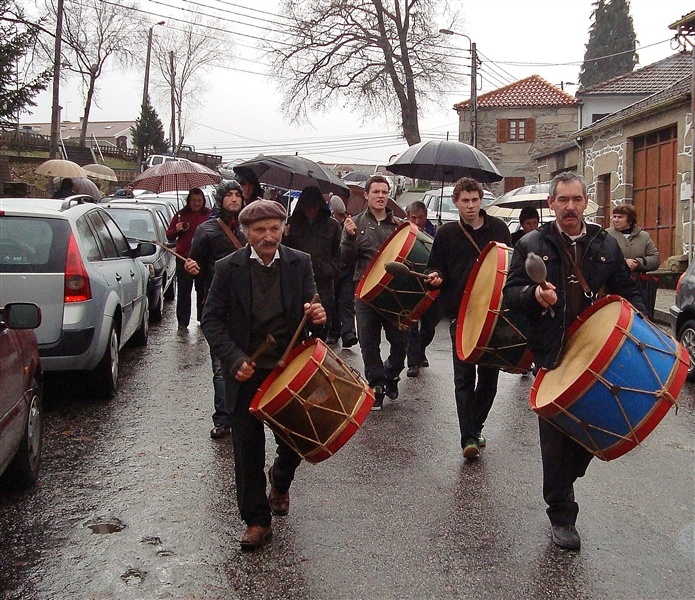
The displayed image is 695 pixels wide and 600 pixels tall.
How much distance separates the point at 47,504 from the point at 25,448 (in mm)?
351

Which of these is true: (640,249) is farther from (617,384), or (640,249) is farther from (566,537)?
(617,384)

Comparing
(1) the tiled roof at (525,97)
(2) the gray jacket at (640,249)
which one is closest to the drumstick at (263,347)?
(2) the gray jacket at (640,249)

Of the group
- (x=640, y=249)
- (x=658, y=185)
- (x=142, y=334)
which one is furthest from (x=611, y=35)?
(x=142, y=334)

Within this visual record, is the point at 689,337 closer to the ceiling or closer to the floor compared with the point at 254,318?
closer to the floor

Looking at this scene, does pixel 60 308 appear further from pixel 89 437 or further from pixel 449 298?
pixel 449 298

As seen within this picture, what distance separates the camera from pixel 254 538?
13.7 ft

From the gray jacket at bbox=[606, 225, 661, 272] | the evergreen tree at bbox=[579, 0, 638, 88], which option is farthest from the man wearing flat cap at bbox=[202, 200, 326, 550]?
the evergreen tree at bbox=[579, 0, 638, 88]

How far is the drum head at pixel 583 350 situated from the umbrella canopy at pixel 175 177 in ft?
30.8

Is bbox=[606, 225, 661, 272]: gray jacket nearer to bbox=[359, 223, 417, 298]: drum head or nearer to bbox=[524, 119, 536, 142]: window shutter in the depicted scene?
bbox=[359, 223, 417, 298]: drum head

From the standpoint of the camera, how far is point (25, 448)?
16.1 feet

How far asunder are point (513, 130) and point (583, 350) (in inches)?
1692

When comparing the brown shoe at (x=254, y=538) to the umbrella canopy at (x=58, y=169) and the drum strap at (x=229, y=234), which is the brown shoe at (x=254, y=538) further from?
the umbrella canopy at (x=58, y=169)

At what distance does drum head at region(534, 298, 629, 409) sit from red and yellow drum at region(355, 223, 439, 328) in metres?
2.13

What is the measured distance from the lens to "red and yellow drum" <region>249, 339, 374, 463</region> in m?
3.98
